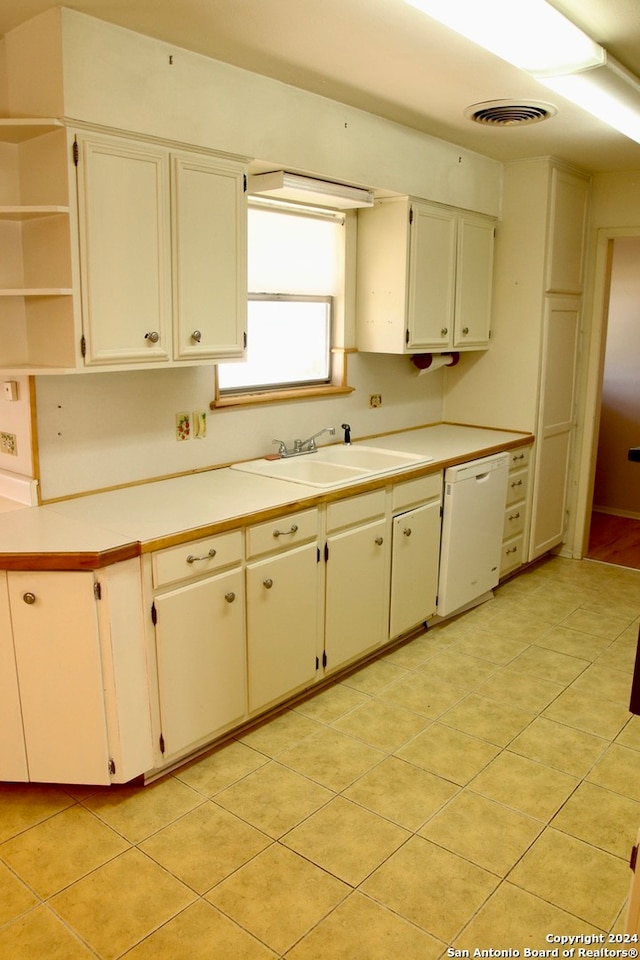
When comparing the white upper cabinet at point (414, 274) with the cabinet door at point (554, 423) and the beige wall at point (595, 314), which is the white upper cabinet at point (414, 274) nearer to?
the cabinet door at point (554, 423)

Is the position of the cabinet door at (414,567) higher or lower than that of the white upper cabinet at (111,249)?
lower

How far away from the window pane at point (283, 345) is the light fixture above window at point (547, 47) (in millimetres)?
1540

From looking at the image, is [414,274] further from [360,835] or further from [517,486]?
[360,835]

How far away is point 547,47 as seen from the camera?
2246 millimetres

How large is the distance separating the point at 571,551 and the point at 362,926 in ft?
11.7

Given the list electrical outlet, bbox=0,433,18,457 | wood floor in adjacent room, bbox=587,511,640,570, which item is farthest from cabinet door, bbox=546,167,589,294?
electrical outlet, bbox=0,433,18,457

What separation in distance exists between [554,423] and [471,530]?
121cm

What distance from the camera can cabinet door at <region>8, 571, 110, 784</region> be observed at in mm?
2258

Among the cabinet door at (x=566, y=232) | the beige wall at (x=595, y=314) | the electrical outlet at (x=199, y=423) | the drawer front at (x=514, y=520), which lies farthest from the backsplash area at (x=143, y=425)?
the beige wall at (x=595, y=314)

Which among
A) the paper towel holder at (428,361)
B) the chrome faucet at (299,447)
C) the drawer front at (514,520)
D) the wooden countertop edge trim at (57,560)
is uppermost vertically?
the paper towel holder at (428,361)

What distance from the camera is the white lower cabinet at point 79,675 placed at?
7.43 feet

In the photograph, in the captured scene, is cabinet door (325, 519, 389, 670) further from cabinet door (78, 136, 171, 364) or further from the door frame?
the door frame

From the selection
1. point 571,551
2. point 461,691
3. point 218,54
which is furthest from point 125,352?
point 571,551

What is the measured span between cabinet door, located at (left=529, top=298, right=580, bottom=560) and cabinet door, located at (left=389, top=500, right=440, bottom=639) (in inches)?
46.9
